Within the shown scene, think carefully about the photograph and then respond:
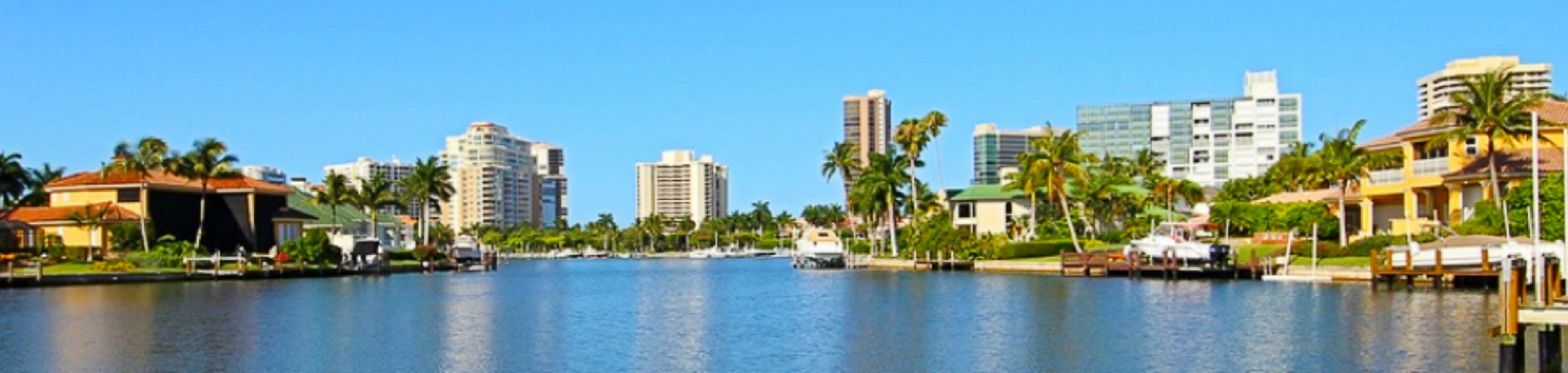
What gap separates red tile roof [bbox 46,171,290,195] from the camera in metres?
92.8

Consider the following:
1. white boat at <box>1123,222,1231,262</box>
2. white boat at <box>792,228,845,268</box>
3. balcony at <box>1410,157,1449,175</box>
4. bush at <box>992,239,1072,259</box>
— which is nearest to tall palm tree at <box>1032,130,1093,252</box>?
bush at <box>992,239,1072,259</box>

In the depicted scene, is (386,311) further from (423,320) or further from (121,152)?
(121,152)

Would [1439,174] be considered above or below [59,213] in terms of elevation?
above

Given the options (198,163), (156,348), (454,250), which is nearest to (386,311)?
(156,348)

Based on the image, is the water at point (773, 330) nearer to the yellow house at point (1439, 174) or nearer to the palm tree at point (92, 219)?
the yellow house at point (1439, 174)

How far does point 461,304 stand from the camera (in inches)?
2366

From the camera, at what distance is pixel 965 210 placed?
4938 inches

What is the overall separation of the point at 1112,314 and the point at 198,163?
60968mm

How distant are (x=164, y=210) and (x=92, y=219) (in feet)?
15.6

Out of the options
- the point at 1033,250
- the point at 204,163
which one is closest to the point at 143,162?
the point at 204,163

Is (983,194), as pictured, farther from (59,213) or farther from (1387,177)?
(59,213)

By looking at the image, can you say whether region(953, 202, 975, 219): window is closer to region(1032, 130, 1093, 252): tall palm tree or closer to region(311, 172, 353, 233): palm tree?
region(1032, 130, 1093, 252): tall palm tree

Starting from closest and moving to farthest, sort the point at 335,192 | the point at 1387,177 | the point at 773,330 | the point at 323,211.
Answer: the point at 773,330
the point at 1387,177
the point at 335,192
the point at 323,211

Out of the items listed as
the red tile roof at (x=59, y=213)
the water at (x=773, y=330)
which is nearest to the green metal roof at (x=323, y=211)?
the red tile roof at (x=59, y=213)
